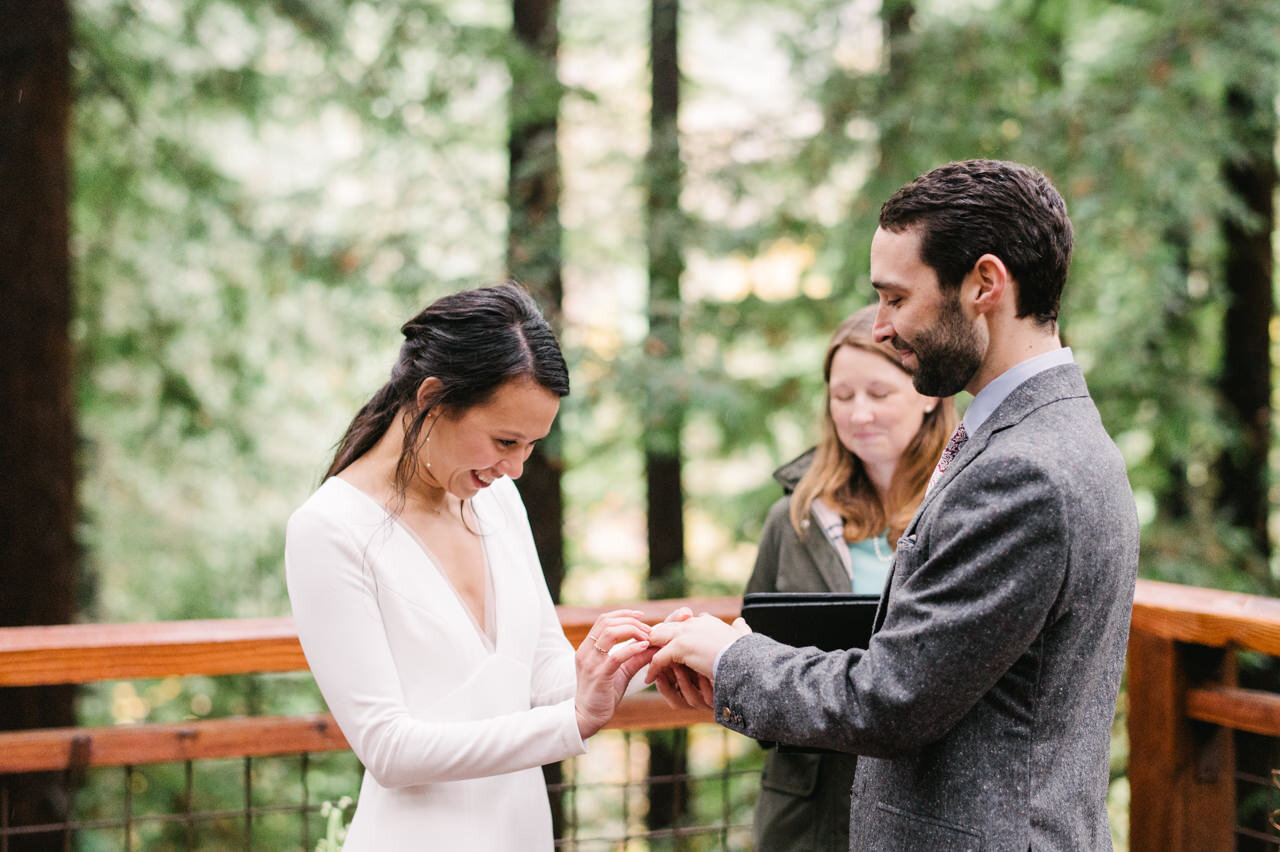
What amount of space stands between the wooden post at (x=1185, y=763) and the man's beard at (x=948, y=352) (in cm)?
Result: 122

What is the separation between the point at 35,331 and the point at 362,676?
451 centimetres

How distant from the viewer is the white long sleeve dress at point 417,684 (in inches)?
68.8

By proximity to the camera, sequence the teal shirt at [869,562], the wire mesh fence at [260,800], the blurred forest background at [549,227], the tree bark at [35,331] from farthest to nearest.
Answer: the wire mesh fence at [260,800], the blurred forest background at [549,227], the tree bark at [35,331], the teal shirt at [869,562]

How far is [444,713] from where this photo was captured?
1856 mm

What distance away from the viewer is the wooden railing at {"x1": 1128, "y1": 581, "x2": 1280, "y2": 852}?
2340 millimetres

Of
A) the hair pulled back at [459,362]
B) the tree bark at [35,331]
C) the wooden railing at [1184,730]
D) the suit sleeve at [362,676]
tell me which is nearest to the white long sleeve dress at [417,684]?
the suit sleeve at [362,676]

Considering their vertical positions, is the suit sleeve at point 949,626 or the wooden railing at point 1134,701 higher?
the suit sleeve at point 949,626

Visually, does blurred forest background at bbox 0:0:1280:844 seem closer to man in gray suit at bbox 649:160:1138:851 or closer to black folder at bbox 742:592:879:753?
black folder at bbox 742:592:879:753

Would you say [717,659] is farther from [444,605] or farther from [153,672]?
[153,672]

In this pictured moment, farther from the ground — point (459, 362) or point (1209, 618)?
point (459, 362)

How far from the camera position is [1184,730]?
2379mm

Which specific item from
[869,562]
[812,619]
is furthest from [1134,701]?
[812,619]

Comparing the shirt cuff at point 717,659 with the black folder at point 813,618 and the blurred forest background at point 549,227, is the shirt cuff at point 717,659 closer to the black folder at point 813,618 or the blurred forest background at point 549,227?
the black folder at point 813,618

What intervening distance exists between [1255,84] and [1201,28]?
39cm
